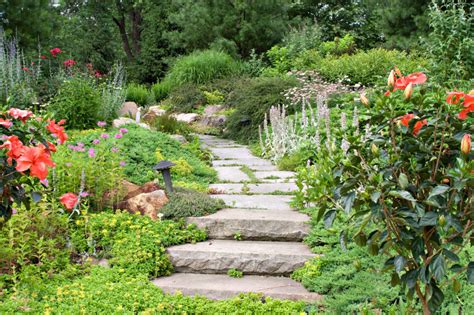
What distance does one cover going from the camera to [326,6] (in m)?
19.2

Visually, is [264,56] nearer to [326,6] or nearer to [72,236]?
[326,6]

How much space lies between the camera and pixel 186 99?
1188cm

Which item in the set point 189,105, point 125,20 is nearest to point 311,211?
point 189,105

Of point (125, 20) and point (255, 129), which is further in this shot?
point (125, 20)

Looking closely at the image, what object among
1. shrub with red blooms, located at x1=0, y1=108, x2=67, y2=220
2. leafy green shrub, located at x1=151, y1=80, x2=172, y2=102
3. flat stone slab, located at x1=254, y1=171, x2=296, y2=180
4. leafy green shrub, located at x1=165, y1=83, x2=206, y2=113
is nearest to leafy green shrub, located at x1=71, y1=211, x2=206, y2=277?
shrub with red blooms, located at x1=0, y1=108, x2=67, y2=220

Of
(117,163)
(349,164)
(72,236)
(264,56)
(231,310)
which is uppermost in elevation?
(264,56)

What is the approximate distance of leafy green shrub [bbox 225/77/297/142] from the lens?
353 inches

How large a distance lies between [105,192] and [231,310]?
197cm

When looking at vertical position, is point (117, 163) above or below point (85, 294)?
above

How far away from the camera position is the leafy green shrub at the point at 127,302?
317 centimetres

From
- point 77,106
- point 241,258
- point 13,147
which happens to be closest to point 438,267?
point 13,147

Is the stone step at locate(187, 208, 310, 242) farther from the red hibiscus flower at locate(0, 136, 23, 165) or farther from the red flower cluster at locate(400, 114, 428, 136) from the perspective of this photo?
the red hibiscus flower at locate(0, 136, 23, 165)

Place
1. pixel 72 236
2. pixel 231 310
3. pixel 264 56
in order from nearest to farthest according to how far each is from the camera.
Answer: pixel 231 310
pixel 72 236
pixel 264 56

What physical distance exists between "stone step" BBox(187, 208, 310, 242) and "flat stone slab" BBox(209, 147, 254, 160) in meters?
3.12
